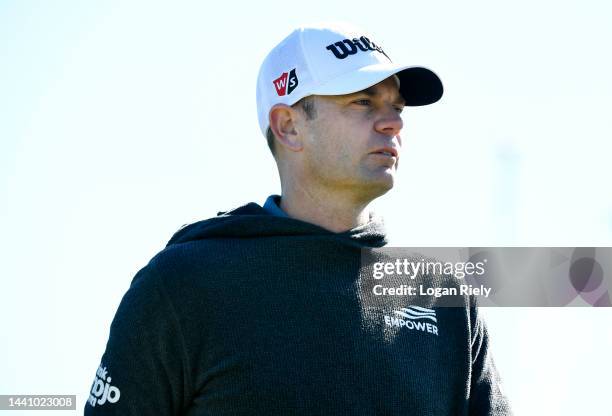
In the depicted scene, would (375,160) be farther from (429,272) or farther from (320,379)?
(320,379)

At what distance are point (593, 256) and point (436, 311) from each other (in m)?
3.35

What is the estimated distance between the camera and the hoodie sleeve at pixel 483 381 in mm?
4289

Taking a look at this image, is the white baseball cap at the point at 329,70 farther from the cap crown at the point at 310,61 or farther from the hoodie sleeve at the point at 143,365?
the hoodie sleeve at the point at 143,365

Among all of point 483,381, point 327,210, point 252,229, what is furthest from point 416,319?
point 252,229

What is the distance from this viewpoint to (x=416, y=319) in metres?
4.25

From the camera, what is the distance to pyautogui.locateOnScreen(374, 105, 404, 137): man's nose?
4.37 metres

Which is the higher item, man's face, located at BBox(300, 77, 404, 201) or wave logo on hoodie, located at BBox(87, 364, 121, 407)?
man's face, located at BBox(300, 77, 404, 201)

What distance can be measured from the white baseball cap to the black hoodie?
1.90ft

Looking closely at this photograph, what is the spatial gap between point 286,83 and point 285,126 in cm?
17

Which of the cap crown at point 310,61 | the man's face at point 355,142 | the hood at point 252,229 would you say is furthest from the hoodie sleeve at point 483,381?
the cap crown at point 310,61

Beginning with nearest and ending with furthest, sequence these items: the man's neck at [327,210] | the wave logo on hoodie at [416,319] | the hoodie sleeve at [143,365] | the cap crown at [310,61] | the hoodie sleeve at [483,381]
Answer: the hoodie sleeve at [143,365] → the wave logo on hoodie at [416,319] → the hoodie sleeve at [483,381] → the man's neck at [327,210] → the cap crown at [310,61]

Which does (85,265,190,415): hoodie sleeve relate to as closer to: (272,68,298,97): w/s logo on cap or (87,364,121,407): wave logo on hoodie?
(87,364,121,407): wave logo on hoodie

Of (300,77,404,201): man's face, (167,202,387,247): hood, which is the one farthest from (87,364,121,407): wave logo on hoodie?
(300,77,404,201): man's face

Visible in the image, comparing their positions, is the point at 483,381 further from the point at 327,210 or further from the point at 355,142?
the point at 355,142
